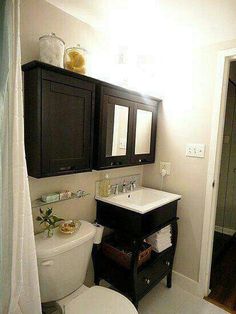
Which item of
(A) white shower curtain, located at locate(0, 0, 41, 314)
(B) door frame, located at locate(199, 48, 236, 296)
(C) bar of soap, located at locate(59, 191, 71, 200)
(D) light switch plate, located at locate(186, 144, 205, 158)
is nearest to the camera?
(A) white shower curtain, located at locate(0, 0, 41, 314)

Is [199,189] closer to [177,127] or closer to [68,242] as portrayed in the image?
[177,127]

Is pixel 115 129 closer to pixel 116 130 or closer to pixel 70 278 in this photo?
pixel 116 130

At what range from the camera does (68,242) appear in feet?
4.29

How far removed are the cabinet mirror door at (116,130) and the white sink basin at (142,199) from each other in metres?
0.37

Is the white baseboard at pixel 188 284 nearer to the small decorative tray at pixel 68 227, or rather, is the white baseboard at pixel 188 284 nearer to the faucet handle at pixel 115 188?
the faucet handle at pixel 115 188

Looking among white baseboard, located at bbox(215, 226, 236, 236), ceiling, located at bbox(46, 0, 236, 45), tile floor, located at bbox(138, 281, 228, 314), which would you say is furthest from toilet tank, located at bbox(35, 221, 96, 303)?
white baseboard, located at bbox(215, 226, 236, 236)

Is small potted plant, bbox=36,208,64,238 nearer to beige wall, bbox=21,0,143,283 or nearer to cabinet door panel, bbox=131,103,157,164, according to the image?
→ beige wall, bbox=21,0,143,283

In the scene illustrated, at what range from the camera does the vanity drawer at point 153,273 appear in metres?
1.66

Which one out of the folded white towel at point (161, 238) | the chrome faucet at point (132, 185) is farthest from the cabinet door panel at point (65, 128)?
the folded white towel at point (161, 238)

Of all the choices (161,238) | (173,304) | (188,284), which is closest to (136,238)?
(161,238)

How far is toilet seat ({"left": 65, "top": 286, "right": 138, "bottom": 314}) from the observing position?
1.22 metres

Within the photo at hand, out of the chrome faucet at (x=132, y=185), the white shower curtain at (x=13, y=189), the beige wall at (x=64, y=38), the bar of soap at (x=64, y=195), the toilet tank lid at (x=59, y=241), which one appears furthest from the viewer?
the chrome faucet at (x=132, y=185)

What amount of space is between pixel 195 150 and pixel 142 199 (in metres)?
0.65

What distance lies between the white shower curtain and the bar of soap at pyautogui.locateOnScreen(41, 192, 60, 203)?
12.9 inches
